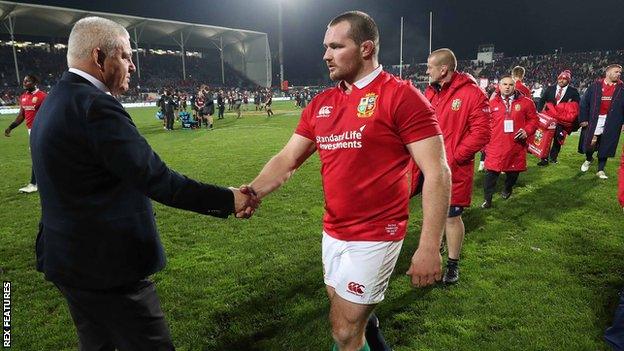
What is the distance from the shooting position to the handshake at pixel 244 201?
2529mm

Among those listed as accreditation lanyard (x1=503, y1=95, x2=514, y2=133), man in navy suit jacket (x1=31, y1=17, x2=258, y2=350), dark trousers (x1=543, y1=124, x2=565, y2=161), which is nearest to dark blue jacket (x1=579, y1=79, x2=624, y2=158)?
dark trousers (x1=543, y1=124, x2=565, y2=161)

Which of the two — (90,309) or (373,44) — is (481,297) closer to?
(373,44)

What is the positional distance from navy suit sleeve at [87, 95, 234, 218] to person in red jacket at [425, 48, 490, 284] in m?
3.10

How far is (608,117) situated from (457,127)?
21.4ft

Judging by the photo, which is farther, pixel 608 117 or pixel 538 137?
pixel 538 137

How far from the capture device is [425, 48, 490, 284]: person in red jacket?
4.25 m

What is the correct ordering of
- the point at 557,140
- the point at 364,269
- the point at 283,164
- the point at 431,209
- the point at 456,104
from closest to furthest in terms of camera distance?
the point at 431,209 → the point at 364,269 → the point at 283,164 → the point at 456,104 → the point at 557,140

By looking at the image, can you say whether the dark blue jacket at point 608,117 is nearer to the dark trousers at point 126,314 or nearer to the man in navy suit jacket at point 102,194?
the man in navy suit jacket at point 102,194

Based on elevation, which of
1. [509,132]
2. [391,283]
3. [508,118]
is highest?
[508,118]

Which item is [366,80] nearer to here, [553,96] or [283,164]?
[283,164]

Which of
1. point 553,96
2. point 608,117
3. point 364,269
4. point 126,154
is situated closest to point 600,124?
point 608,117

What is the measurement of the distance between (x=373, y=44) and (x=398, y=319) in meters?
2.49

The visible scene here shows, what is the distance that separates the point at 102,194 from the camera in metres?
1.98

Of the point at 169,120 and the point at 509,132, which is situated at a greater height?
the point at 509,132
